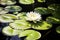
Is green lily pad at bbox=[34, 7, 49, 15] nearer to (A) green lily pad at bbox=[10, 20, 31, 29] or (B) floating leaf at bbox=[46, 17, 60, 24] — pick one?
(B) floating leaf at bbox=[46, 17, 60, 24]

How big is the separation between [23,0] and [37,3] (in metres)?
0.12

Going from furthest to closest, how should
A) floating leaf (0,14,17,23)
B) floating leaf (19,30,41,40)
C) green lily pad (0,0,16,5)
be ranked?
green lily pad (0,0,16,5), floating leaf (0,14,17,23), floating leaf (19,30,41,40)

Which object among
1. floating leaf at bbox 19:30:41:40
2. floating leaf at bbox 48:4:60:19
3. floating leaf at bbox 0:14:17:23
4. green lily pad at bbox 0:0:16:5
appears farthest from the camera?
green lily pad at bbox 0:0:16:5

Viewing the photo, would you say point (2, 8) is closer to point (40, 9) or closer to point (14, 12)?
point (14, 12)

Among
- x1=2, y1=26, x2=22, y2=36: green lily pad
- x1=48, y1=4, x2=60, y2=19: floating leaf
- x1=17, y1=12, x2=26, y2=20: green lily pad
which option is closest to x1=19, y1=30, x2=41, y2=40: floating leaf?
x1=2, y1=26, x2=22, y2=36: green lily pad

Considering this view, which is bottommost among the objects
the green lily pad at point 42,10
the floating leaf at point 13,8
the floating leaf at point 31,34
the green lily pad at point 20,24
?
the floating leaf at point 31,34

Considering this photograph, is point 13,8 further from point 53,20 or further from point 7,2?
point 53,20

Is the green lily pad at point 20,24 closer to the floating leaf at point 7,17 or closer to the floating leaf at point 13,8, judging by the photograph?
the floating leaf at point 7,17

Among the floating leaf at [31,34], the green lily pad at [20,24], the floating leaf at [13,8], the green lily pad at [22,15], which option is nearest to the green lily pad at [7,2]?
the floating leaf at [13,8]

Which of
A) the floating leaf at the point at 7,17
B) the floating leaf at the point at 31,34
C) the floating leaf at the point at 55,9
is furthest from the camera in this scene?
the floating leaf at the point at 55,9

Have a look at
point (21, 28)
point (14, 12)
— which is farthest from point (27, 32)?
point (14, 12)

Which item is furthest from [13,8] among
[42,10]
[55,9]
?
[55,9]

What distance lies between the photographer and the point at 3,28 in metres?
1.02

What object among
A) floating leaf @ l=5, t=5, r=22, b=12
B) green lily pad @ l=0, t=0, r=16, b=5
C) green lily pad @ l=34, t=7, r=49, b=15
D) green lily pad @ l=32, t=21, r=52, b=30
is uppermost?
green lily pad @ l=0, t=0, r=16, b=5
